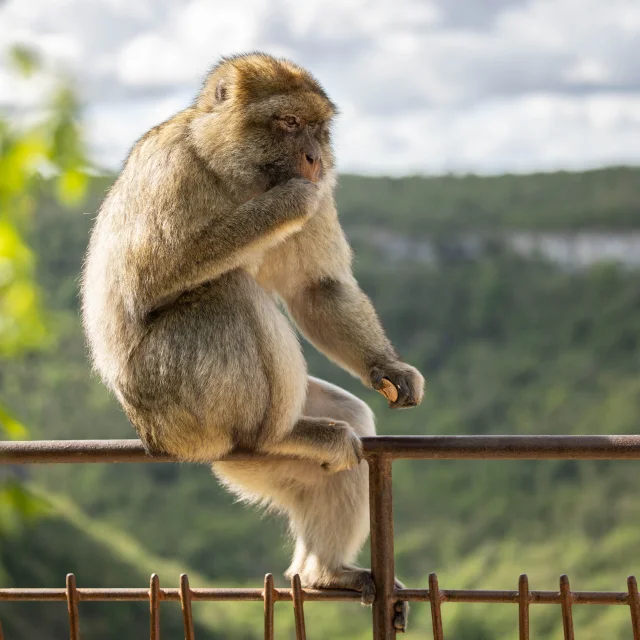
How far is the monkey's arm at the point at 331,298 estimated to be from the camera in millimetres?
2939

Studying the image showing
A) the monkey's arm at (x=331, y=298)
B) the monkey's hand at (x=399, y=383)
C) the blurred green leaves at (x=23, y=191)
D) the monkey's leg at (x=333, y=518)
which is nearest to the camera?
the blurred green leaves at (x=23, y=191)

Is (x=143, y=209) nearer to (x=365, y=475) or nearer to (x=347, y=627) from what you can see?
(x=365, y=475)

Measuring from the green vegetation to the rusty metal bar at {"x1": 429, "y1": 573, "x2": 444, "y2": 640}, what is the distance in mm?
17714

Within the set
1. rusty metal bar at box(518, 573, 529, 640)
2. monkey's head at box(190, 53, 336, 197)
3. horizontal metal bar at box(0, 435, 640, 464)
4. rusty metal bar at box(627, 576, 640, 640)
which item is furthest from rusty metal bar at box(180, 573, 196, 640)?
monkey's head at box(190, 53, 336, 197)

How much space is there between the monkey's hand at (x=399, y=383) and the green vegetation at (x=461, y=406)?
1706 centimetres

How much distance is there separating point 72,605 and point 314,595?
0.52m

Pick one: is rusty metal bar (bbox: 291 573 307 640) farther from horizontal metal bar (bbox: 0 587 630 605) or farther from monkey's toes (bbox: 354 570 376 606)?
monkey's toes (bbox: 354 570 376 606)

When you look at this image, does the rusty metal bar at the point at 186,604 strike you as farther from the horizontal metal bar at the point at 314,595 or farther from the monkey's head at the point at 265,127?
the monkey's head at the point at 265,127

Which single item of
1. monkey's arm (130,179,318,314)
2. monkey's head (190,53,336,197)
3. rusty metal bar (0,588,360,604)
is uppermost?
monkey's head (190,53,336,197)

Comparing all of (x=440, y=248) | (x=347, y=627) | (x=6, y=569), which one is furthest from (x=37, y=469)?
(x=6, y=569)

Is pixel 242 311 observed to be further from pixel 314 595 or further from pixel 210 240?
pixel 314 595

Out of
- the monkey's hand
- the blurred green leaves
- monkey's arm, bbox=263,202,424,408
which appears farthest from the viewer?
monkey's arm, bbox=263,202,424,408

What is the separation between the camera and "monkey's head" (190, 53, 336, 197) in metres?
2.70

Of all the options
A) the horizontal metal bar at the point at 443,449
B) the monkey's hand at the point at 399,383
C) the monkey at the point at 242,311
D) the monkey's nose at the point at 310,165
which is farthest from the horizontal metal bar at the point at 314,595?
the monkey's nose at the point at 310,165
